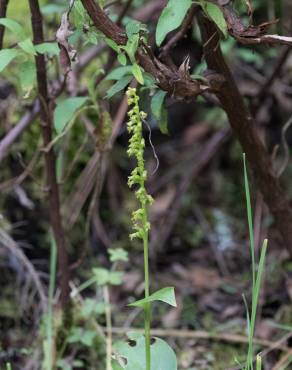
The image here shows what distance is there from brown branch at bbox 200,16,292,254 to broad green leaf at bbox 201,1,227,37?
0.44 ft

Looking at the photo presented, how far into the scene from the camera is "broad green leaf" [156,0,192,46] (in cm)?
101

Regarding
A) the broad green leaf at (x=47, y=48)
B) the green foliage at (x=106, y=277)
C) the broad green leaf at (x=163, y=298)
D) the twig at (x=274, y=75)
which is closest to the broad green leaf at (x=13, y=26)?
the broad green leaf at (x=47, y=48)

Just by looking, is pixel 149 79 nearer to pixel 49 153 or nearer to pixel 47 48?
pixel 47 48

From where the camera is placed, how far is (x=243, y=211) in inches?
95.5

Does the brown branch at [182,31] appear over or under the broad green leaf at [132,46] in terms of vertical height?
under

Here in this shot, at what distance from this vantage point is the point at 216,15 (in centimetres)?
106

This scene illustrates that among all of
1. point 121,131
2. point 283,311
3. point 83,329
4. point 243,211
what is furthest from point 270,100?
point 83,329

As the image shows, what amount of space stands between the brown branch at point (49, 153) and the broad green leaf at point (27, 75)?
0.08m

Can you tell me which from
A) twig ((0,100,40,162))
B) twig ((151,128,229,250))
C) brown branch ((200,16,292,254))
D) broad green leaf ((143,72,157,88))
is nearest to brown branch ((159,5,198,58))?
brown branch ((200,16,292,254))

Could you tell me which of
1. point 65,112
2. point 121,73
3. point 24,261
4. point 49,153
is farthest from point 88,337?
point 121,73

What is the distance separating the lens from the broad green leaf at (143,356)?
3.68 ft

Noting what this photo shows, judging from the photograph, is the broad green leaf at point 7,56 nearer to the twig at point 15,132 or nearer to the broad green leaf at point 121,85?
the broad green leaf at point 121,85

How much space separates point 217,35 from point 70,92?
2.45 feet

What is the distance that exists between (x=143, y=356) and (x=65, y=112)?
1.67 ft
